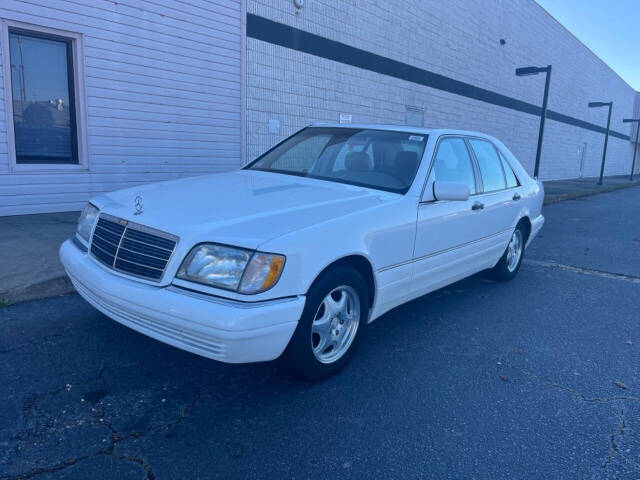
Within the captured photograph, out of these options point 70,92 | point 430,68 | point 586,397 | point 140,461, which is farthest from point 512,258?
point 430,68

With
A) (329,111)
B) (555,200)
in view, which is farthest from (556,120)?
(329,111)

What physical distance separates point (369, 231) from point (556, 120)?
2677 centimetres

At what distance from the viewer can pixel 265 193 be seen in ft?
11.6

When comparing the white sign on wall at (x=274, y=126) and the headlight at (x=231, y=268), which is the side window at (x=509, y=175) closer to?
the headlight at (x=231, y=268)

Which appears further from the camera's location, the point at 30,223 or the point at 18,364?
the point at 30,223

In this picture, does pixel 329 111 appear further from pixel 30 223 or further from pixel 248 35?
pixel 30 223

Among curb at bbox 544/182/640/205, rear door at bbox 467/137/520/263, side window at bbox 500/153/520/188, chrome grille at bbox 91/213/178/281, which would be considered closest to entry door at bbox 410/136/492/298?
rear door at bbox 467/137/520/263

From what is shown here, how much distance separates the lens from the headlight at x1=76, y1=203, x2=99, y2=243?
3.48 meters

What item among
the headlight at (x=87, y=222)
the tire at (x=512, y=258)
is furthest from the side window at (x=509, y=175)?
the headlight at (x=87, y=222)

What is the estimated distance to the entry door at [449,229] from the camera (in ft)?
12.7

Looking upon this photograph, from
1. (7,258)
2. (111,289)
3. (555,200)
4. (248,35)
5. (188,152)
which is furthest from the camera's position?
Result: (555,200)

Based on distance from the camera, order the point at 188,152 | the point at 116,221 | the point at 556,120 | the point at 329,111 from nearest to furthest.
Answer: the point at 116,221, the point at 188,152, the point at 329,111, the point at 556,120

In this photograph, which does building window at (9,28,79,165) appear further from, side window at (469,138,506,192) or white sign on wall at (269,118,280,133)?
side window at (469,138,506,192)

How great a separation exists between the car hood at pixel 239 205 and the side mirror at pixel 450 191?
335 millimetres
